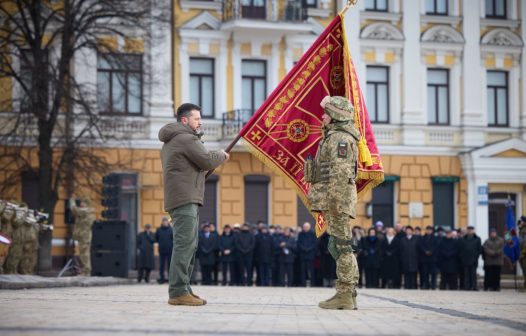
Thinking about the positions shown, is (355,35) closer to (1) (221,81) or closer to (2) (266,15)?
(2) (266,15)

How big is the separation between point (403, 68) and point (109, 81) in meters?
10.5

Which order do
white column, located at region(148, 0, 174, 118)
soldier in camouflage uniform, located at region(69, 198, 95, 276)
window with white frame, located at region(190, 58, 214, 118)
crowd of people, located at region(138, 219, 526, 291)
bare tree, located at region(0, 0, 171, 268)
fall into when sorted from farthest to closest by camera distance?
window with white frame, located at region(190, 58, 214, 118) < white column, located at region(148, 0, 174, 118) < bare tree, located at region(0, 0, 171, 268) < crowd of people, located at region(138, 219, 526, 291) < soldier in camouflage uniform, located at region(69, 198, 95, 276)

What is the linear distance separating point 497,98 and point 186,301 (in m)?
31.3

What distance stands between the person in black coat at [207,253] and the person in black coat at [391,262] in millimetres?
4595

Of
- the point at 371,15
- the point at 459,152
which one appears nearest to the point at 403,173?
the point at 459,152

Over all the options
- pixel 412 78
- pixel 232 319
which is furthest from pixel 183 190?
pixel 412 78

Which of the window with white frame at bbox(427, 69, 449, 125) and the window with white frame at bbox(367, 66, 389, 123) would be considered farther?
the window with white frame at bbox(427, 69, 449, 125)

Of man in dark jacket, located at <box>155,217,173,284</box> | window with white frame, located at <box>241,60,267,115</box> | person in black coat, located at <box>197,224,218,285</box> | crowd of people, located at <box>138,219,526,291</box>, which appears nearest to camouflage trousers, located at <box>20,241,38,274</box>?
man in dark jacket, located at <box>155,217,173,284</box>

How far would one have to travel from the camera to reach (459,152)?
40469 millimetres

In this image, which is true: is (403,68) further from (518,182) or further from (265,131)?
(265,131)

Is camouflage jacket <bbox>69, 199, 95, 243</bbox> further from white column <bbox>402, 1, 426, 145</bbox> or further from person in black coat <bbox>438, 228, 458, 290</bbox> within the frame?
white column <bbox>402, 1, 426, 145</bbox>

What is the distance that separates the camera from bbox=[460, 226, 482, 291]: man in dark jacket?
31031 mm

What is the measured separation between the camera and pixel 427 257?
31.2 m

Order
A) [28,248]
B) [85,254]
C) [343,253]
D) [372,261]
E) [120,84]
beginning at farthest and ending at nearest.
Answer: [120,84], [372,261], [85,254], [28,248], [343,253]
